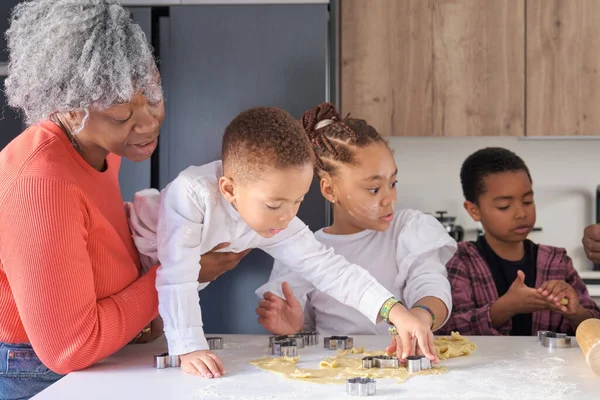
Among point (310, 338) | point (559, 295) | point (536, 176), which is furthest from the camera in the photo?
point (536, 176)

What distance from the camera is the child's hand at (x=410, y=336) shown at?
1255 mm

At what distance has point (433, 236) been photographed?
5.60 ft

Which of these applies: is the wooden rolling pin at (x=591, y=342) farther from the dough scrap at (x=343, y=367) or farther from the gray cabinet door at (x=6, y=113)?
Answer: the gray cabinet door at (x=6, y=113)

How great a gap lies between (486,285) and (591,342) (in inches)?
33.6

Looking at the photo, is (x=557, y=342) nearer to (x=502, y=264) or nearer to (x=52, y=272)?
(x=502, y=264)

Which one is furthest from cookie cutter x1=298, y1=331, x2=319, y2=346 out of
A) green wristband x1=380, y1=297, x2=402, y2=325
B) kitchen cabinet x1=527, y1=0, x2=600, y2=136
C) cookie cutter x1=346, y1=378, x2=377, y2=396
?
kitchen cabinet x1=527, y1=0, x2=600, y2=136

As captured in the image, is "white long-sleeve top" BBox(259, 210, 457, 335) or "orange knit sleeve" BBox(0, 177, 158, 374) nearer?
"orange knit sleeve" BBox(0, 177, 158, 374)

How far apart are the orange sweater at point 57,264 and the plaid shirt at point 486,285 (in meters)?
0.93

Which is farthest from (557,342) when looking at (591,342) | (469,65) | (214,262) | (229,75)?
(469,65)

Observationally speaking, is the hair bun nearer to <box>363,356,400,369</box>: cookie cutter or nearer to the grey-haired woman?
the grey-haired woman

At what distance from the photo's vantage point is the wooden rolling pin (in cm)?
111

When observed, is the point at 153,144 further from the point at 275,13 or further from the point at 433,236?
the point at 275,13

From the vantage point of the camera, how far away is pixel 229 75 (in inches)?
89.0

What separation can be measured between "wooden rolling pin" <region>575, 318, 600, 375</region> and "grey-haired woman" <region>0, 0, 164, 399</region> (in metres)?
0.69
